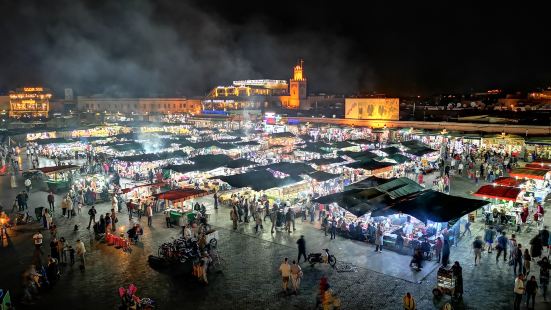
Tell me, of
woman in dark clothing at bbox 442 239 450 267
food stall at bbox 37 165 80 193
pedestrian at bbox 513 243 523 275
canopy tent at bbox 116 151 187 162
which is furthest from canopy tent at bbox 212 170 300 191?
food stall at bbox 37 165 80 193

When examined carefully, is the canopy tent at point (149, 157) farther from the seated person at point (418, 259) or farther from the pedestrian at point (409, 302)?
the pedestrian at point (409, 302)

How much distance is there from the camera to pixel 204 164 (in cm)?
2184

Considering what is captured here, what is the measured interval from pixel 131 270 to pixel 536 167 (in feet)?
67.9

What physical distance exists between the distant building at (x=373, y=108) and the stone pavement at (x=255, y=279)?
33365mm

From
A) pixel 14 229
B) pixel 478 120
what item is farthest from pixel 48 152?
pixel 478 120

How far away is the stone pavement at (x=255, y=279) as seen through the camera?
31.1 feet

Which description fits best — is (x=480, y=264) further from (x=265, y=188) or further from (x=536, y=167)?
(x=536, y=167)

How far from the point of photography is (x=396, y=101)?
46438 millimetres

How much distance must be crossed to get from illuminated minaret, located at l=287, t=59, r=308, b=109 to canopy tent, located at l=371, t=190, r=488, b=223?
7996cm

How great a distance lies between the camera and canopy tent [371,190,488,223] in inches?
474

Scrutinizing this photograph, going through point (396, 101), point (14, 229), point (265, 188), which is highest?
point (396, 101)

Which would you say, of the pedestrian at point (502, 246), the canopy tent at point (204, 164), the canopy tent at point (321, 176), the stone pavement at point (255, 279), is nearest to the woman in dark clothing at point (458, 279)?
the stone pavement at point (255, 279)

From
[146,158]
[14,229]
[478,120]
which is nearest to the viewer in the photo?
[14,229]

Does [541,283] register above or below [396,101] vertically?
below
